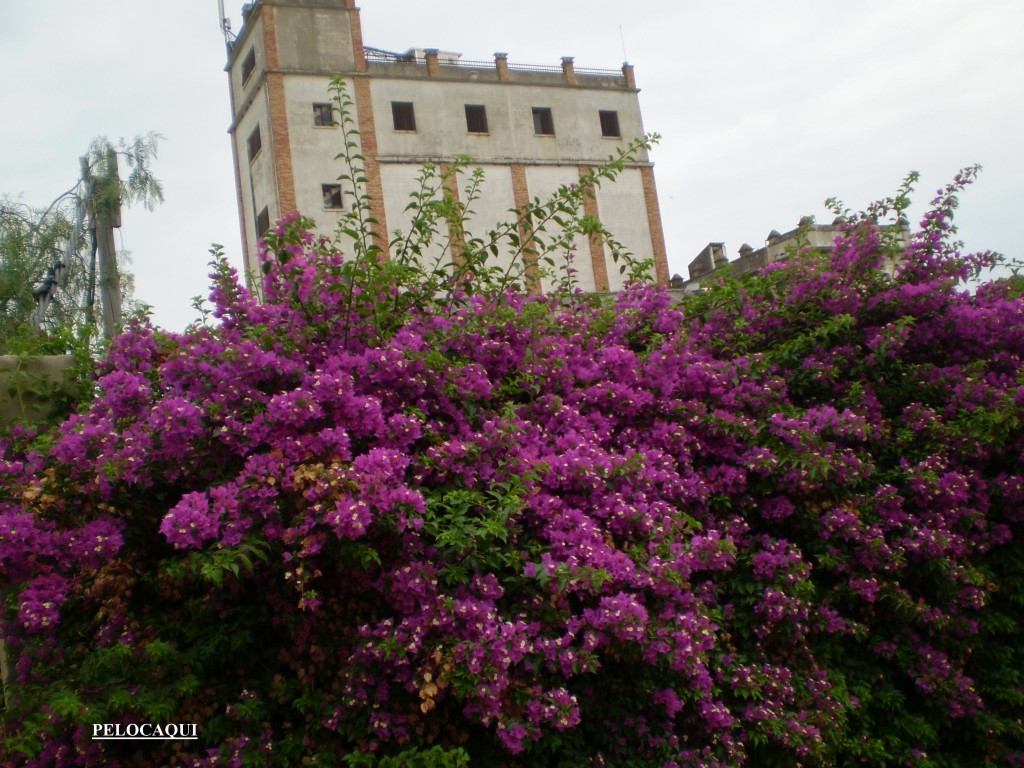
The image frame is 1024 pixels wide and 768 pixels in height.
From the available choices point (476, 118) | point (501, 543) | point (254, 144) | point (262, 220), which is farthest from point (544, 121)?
point (501, 543)

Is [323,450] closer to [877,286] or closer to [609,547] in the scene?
[609,547]

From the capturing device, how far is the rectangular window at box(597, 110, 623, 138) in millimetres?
29734

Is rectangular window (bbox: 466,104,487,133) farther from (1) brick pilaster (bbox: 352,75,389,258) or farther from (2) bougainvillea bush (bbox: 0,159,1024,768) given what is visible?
(2) bougainvillea bush (bbox: 0,159,1024,768)

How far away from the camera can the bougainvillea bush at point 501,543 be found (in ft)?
10.5

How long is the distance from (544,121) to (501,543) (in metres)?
27.0

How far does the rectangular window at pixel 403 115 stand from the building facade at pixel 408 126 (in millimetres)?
28

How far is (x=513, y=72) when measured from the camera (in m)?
29.0

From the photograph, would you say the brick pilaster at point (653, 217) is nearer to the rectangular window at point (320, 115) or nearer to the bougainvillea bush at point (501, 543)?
the rectangular window at point (320, 115)

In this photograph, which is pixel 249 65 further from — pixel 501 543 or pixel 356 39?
pixel 501 543

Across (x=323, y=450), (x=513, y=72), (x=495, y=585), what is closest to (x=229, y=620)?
(x=323, y=450)

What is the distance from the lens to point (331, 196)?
26.0 m

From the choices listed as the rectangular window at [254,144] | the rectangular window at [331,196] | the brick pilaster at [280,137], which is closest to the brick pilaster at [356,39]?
the brick pilaster at [280,137]

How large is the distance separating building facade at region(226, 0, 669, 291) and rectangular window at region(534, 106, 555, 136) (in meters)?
0.03

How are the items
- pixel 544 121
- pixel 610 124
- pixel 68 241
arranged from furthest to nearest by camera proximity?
pixel 610 124
pixel 544 121
pixel 68 241
